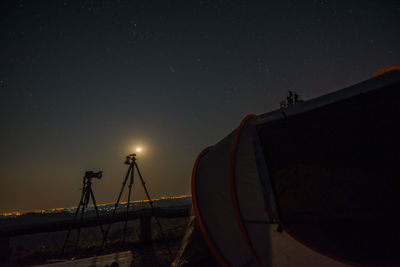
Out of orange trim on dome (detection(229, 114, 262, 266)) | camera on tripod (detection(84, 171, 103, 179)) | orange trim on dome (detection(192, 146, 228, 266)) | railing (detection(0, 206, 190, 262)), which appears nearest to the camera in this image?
orange trim on dome (detection(229, 114, 262, 266))

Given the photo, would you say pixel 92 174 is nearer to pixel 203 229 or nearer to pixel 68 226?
pixel 68 226

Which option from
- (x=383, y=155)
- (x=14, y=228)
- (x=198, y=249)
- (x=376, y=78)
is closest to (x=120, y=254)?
(x=198, y=249)

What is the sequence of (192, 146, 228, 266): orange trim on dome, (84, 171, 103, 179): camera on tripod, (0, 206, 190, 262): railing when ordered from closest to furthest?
(192, 146, 228, 266): orange trim on dome
(0, 206, 190, 262): railing
(84, 171, 103, 179): camera on tripod

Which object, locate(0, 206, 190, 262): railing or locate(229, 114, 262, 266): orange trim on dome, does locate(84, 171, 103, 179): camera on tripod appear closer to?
locate(0, 206, 190, 262): railing

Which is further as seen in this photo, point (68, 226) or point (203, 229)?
point (68, 226)

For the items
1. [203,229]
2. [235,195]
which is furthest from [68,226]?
[235,195]

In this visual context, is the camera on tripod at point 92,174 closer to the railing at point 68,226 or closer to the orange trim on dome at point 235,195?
the railing at point 68,226

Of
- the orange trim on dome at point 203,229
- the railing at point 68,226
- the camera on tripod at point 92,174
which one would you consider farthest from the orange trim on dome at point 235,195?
the camera on tripod at point 92,174

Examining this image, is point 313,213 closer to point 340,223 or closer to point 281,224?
point 340,223

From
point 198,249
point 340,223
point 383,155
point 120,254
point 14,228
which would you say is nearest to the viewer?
point 340,223

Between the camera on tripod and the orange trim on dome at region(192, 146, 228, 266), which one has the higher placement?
the camera on tripod

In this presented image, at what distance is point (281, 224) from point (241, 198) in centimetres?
51

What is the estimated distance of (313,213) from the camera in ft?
6.64

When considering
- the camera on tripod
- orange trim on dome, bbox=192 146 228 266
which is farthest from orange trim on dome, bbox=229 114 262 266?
the camera on tripod
